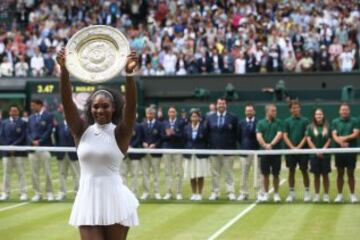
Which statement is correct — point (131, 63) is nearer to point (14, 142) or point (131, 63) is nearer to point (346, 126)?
point (346, 126)

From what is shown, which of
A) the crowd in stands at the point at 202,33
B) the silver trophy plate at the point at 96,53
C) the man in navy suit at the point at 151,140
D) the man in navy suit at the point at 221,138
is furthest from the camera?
the crowd in stands at the point at 202,33

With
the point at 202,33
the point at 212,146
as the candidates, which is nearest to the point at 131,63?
the point at 212,146

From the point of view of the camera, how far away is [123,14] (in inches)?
1398

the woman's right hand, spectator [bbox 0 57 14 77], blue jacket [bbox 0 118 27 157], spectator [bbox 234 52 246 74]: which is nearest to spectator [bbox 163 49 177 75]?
spectator [bbox 234 52 246 74]

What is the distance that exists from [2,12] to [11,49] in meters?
5.35

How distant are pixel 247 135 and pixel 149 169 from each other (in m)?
2.07

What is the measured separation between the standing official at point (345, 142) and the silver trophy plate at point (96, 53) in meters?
10.4

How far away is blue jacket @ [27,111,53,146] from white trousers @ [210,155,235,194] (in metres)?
3.39

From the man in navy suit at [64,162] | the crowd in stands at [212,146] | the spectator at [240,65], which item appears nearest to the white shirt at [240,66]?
the spectator at [240,65]

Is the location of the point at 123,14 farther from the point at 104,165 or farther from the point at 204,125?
the point at 104,165

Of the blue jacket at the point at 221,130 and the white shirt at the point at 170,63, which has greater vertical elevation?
the white shirt at the point at 170,63

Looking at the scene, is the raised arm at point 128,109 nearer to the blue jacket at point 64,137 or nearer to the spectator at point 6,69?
the blue jacket at point 64,137

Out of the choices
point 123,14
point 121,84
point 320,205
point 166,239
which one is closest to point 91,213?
point 166,239

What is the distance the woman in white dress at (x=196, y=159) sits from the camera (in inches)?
691
